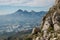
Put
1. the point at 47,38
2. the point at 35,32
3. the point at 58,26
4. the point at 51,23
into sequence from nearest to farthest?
the point at 47,38 < the point at 58,26 < the point at 51,23 < the point at 35,32

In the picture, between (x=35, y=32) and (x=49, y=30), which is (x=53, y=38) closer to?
(x=49, y=30)


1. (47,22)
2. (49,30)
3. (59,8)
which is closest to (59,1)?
(59,8)

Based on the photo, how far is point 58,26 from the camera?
93500mm

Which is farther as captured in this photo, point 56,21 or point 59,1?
point 59,1

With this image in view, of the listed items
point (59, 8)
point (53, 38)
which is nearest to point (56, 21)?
point (59, 8)

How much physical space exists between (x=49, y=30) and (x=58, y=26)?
4518mm

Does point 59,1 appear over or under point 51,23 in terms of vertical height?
over

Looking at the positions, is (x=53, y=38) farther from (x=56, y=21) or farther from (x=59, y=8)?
(x=59, y=8)

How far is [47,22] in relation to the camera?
102 meters

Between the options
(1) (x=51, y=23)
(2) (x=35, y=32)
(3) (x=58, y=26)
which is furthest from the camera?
(2) (x=35, y=32)

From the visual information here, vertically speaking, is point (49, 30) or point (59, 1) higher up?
point (59, 1)

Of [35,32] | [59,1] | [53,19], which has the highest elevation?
[59,1]

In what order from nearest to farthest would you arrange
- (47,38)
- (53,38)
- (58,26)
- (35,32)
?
1. (53,38)
2. (47,38)
3. (58,26)
4. (35,32)

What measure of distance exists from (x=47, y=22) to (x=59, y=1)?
17984 mm
